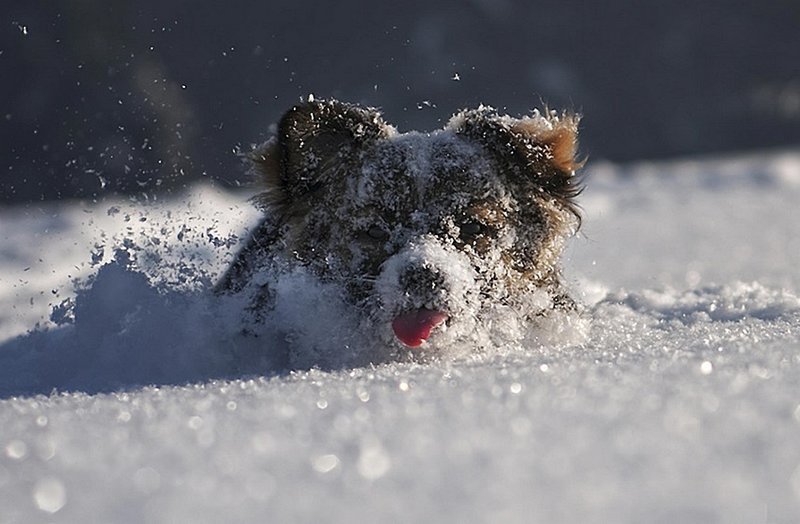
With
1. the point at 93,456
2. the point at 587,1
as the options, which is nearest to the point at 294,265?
the point at 93,456

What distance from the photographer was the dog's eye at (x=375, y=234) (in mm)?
3195

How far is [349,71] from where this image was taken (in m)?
12.0

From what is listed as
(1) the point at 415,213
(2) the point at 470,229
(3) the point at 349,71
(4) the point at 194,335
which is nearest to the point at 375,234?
(1) the point at 415,213

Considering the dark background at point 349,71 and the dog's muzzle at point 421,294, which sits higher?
the dark background at point 349,71

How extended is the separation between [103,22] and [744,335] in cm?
1265

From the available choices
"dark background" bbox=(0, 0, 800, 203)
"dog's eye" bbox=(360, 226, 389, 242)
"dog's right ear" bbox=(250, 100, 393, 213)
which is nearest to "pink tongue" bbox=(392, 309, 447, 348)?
"dog's eye" bbox=(360, 226, 389, 242)

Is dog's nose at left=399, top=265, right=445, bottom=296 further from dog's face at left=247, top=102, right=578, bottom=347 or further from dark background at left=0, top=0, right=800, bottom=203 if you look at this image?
dark background at left=0, top=0, right=800, bottom=203

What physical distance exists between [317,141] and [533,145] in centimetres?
74

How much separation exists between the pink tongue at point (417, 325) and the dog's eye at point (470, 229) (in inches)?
17.6

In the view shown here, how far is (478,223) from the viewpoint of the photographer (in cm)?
325

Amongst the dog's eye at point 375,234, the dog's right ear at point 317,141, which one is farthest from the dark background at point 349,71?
the dog's eye at point 375,234

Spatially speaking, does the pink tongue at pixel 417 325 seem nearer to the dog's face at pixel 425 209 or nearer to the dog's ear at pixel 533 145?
the dog's face at pixel 425 209

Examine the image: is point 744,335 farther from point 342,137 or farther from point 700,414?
point 342,137

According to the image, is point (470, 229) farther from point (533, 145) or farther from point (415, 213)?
point (533, 145)
